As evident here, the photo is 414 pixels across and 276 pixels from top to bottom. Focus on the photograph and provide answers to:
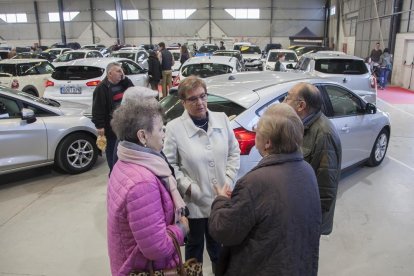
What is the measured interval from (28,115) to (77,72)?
3.84m

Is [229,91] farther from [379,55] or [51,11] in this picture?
[51,11]

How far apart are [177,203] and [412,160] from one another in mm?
5585

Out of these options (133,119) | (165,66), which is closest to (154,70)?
(165,66)

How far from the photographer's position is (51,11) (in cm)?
3130

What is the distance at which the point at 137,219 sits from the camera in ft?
4.95

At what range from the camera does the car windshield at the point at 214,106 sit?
3512 mm

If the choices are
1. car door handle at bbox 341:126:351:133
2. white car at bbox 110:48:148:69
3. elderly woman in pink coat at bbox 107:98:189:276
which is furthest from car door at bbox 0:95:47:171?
white car at bbox 110:48:148:69

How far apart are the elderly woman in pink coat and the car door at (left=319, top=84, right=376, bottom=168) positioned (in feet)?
10.4

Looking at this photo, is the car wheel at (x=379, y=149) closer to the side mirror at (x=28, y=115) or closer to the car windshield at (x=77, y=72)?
the side mirror at (x=28, y=115)

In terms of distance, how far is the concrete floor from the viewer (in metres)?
3.27

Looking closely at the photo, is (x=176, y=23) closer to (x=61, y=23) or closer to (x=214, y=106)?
(x=61, y=23)

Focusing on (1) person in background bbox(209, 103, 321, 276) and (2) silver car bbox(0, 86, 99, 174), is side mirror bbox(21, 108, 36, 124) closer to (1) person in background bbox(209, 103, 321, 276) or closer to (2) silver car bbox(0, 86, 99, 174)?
(2) silver car bbox(0, 86, 99, 174)

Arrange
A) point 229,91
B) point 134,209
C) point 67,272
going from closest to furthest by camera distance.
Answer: point 134,209, point 67,272, point 229,91

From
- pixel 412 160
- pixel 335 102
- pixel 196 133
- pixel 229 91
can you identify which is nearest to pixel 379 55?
pixel 412 160
